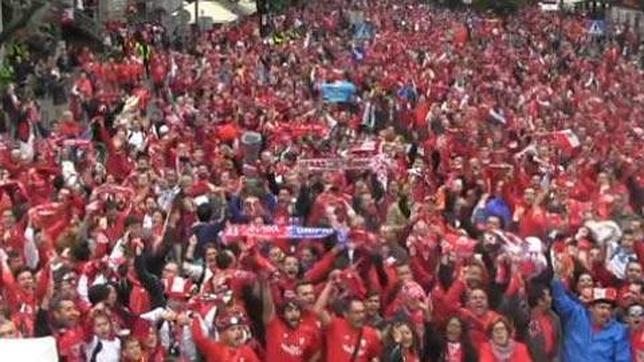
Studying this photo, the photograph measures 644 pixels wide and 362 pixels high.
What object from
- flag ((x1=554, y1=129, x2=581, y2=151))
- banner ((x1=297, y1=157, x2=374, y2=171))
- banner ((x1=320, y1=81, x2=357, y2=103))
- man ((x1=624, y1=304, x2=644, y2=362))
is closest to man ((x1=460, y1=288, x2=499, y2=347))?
man ((x1=624, y1=304, x2=644, y2=362))

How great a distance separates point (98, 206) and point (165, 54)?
66.7 feet

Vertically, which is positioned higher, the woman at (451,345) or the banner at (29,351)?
the banner at (29,351)

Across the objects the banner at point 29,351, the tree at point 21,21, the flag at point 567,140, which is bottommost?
the tree at point 21,21

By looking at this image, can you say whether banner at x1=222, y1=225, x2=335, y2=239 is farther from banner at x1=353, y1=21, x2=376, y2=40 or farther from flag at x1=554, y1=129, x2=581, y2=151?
banner at x1=353, y1=21, x2=376, y2=40

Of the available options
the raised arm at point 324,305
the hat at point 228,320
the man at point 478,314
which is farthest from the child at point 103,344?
the man at point 478,314

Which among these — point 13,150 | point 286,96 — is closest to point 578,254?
point 13,150

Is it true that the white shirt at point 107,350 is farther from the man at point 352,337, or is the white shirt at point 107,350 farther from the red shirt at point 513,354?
the red shirt at point 513,354

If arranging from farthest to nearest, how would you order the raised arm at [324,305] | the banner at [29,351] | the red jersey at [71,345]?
1. the raised arm at [324,305]
2. the red jersey at [71,345]
3. the banner at [29,351]

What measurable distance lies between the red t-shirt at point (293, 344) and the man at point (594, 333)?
1.64 metres

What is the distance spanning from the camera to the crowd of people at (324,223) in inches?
392

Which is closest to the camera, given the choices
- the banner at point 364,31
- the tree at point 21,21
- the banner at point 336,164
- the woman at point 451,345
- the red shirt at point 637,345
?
the woman at point 451,345

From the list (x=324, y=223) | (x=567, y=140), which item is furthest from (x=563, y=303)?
(x=567, y=140)

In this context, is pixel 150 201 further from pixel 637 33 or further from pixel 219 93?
pixel 637 33

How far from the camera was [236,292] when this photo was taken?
417 inches
